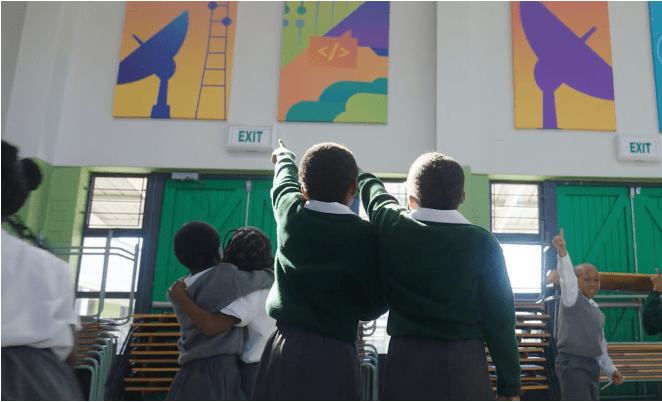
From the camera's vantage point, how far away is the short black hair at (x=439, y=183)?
1985 millimetres

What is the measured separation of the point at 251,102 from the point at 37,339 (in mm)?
5472

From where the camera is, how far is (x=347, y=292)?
1904 mm

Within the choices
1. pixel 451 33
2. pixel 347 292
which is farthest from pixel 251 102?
pixel 347 292

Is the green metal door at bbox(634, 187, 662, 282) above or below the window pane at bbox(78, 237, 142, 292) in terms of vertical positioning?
above

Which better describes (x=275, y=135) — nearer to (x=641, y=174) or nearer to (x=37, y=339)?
(x=641, y=174)

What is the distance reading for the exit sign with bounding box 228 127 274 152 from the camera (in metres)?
6.50

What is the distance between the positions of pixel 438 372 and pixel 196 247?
3.85 ft

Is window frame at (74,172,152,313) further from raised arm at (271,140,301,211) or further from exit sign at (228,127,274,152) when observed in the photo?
raised arm at (271,140,301,211)

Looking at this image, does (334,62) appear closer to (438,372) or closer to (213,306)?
(213,306)

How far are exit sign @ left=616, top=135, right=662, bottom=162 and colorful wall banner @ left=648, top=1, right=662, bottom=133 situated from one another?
26 cm

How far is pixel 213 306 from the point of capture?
240 centimetres

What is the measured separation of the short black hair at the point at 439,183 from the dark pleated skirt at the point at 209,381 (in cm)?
101

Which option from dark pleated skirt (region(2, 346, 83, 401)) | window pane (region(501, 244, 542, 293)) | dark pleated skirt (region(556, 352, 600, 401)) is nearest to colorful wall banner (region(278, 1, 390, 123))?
window pane (region(501, 244, 542, 293))

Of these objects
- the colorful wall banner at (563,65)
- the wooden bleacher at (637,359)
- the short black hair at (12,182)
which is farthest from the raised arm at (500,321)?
the colorful wall banner at (563,65)
